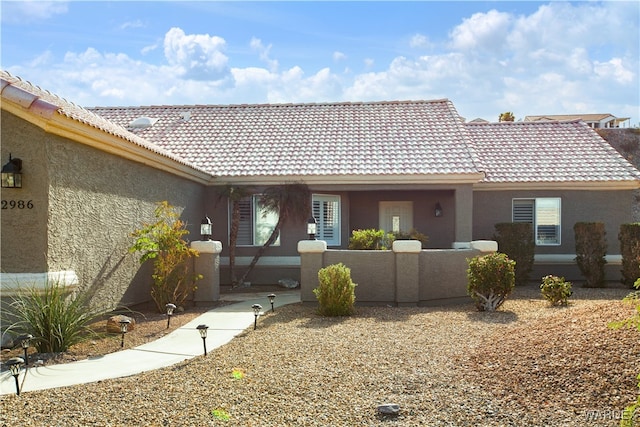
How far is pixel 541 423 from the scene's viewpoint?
555 cm

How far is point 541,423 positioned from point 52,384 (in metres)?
5.33

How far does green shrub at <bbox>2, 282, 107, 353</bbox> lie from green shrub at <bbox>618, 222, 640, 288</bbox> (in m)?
13.7

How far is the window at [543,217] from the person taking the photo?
18.6m

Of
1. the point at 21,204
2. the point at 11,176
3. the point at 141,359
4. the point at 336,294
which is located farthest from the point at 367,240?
the point at 11,176

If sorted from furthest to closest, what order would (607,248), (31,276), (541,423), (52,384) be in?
(607,248)
(31,276)
(52,384)
(541,423)

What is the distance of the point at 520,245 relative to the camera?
672 inches

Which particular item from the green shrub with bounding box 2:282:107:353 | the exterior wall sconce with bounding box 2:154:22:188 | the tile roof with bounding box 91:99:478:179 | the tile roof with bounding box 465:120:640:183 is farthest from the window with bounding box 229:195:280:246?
the exterior wall sconce with bounding box 2:154:22:188

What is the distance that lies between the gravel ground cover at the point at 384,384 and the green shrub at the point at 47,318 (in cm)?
197

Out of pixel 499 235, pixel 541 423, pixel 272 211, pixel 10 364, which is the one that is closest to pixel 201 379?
pixel 10 364

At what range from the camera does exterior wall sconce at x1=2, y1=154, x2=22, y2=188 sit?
360 inches

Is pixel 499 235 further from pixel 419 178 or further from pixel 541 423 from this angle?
pixel 541 423

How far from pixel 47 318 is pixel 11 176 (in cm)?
229

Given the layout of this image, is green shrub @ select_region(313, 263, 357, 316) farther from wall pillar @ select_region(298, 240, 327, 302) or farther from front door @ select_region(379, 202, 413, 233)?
front door @ select_region(379, 202, 413, 233)

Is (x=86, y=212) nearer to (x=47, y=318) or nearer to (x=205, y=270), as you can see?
(x=47, y=318)
